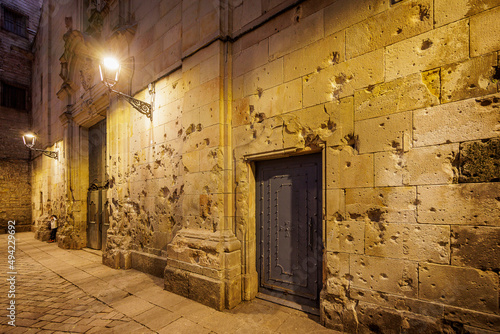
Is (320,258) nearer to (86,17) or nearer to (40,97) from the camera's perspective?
(86,17)

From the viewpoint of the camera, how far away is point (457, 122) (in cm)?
199

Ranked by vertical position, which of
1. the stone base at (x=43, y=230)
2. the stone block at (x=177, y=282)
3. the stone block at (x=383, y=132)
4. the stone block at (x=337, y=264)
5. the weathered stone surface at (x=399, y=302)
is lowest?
the stone base at (x=43, y=230)

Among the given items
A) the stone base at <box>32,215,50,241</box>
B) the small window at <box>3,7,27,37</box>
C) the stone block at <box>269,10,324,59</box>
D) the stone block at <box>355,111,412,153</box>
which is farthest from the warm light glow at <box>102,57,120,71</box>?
the small window at <box>3,7,27,37</box>

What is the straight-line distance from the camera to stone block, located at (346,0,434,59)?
7.15ft

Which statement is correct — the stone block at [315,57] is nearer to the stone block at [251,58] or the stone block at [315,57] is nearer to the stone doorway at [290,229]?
the stone block at [251,58]

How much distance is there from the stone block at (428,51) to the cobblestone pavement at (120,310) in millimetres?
2757

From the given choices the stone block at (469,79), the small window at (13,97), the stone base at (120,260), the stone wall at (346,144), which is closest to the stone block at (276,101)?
the stone wall at (346,144)

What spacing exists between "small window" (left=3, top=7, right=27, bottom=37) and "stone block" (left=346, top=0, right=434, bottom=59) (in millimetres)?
18135

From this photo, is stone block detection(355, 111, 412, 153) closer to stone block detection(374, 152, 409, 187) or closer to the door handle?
stone block detection(374, 152, 409, 187)

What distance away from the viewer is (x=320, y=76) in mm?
2756

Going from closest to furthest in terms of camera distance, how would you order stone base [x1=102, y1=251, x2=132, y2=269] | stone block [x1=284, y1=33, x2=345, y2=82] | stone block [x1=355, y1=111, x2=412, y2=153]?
stone block [x1=355, y1=111, x2=412, y2=153] < stone block [x1=284, y1=33, x2=345, y2=82] < stone base [x1=102, y1=251, x2=132, y2=269]

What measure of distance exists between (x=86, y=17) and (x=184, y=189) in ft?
25.0

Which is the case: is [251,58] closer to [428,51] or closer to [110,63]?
[428,51]

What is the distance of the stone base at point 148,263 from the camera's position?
14.5ft
